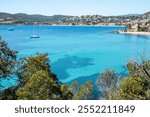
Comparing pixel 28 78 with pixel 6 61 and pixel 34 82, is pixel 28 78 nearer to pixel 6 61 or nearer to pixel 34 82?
pixel 6 61

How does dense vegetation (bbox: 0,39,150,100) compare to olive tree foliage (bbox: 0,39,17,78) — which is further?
olive tree foliage (bbox: 0,39,17,78)

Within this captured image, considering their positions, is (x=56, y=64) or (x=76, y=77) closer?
(x=76, y=77)

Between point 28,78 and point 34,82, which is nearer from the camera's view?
point 34,82

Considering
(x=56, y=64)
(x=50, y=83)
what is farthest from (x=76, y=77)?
(x=50, y=83)

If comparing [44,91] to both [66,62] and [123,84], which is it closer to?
[123,84]

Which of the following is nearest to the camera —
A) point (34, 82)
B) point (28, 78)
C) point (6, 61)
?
point (34, 82)

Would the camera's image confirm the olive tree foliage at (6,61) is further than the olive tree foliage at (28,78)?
Yes

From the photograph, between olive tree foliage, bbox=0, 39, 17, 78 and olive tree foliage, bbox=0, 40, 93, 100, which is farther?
olive tree foliage, bbox=0, 39, 17, 78

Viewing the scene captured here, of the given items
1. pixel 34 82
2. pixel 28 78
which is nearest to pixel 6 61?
pixel 28 78
